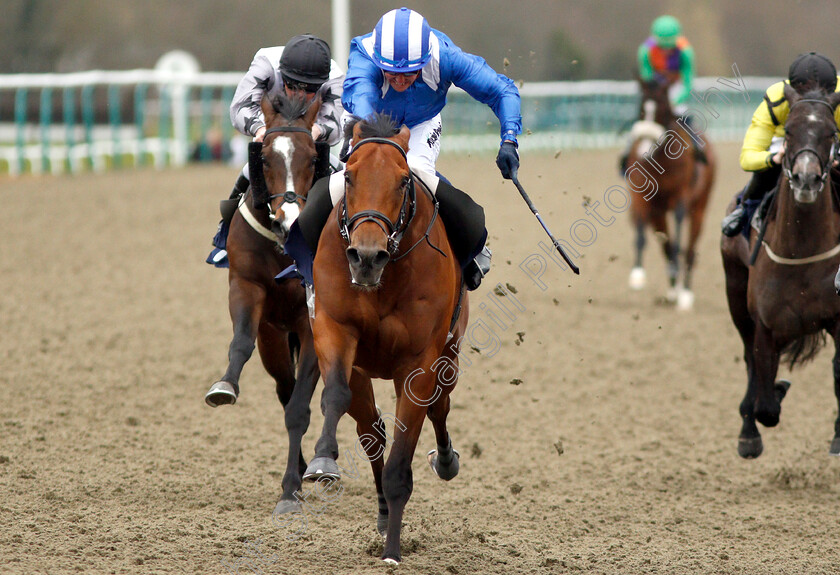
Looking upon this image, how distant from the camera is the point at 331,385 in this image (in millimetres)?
4230

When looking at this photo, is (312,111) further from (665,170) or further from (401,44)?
(665,170)

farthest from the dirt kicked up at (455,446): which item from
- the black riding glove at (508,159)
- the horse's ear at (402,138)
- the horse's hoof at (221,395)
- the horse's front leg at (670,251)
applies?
the horse's ear at (402,138)

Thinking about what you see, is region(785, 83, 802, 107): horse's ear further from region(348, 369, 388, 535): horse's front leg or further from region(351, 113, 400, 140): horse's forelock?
region(348, 369, 388, 535): horse's front leg

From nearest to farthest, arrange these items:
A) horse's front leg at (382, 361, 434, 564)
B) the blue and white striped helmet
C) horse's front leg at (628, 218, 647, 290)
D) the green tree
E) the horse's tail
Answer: horse's front leg at (382, 361, 434, 564)
the blue and white striped helmet
the horse's tail
horse's front leg at (628, 218, 647, 290)
the green tree

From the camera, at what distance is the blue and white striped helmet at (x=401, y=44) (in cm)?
458

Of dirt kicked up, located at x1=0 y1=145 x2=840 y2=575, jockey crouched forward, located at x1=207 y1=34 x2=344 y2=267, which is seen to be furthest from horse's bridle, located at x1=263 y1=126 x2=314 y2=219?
dirt kicked up, located at x1=0 y1=145 x2=840 y2=575

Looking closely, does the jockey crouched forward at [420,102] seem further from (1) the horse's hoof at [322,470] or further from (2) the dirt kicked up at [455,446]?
(1) the horse's hoof at [322,470]

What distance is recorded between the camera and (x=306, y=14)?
25328mm

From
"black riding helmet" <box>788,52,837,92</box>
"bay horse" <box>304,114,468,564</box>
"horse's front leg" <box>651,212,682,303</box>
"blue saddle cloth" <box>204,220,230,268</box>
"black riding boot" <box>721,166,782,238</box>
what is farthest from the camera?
"horse's front leg" <box>651,212,682,303</box>

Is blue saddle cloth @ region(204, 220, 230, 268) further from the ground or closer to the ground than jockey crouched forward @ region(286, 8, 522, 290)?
closer to the ground

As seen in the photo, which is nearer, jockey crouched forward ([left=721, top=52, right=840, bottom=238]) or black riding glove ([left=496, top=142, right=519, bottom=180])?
black riding glove ([left=496, top=142, right=519, bottom=180])

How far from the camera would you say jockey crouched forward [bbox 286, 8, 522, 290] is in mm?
4598

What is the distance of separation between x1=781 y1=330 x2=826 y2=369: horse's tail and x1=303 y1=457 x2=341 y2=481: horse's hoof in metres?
2.98

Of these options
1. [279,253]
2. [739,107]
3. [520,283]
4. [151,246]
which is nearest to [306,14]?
[151,246]
